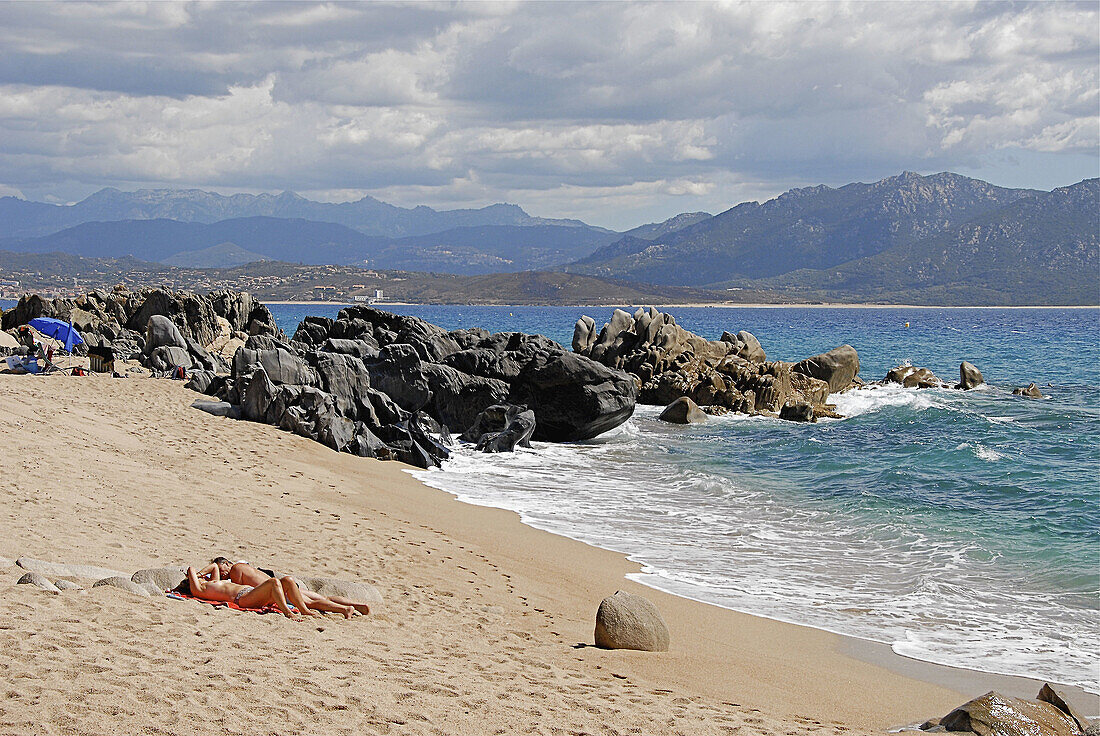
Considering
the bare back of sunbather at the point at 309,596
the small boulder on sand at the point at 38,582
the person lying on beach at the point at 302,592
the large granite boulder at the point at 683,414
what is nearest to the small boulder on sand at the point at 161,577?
the person lying on beach at the point at 302,592

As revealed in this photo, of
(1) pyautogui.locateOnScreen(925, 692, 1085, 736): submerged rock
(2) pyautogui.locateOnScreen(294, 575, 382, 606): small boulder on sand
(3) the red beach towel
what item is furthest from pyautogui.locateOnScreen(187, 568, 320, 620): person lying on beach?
(1) pyautogui.locateOnScreen(925, 692, 1085, 736): submerged rock

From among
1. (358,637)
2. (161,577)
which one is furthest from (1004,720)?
(161,577)

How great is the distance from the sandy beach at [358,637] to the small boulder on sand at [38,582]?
0.11m

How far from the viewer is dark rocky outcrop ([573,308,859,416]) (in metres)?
36.2

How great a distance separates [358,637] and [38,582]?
286 cm

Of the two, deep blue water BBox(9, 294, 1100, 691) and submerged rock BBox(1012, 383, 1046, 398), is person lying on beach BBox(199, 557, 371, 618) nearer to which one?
deep blue water BBox(9, 294, 1100, 691)

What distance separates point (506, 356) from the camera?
31578mm

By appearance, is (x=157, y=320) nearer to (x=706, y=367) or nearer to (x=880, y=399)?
(x=706, y=367)

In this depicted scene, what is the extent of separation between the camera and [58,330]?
33438 mm

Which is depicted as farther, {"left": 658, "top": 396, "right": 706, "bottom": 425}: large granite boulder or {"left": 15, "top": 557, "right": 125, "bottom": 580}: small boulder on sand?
{"left": 658, "top": 396, "right": 706, "bottom": 425}: large granite boulder

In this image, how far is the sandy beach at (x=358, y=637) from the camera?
629 cm

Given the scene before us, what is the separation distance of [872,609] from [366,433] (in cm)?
1372

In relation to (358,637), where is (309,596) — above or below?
above

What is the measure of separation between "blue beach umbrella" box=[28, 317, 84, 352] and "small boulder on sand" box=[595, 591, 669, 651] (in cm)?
2989
